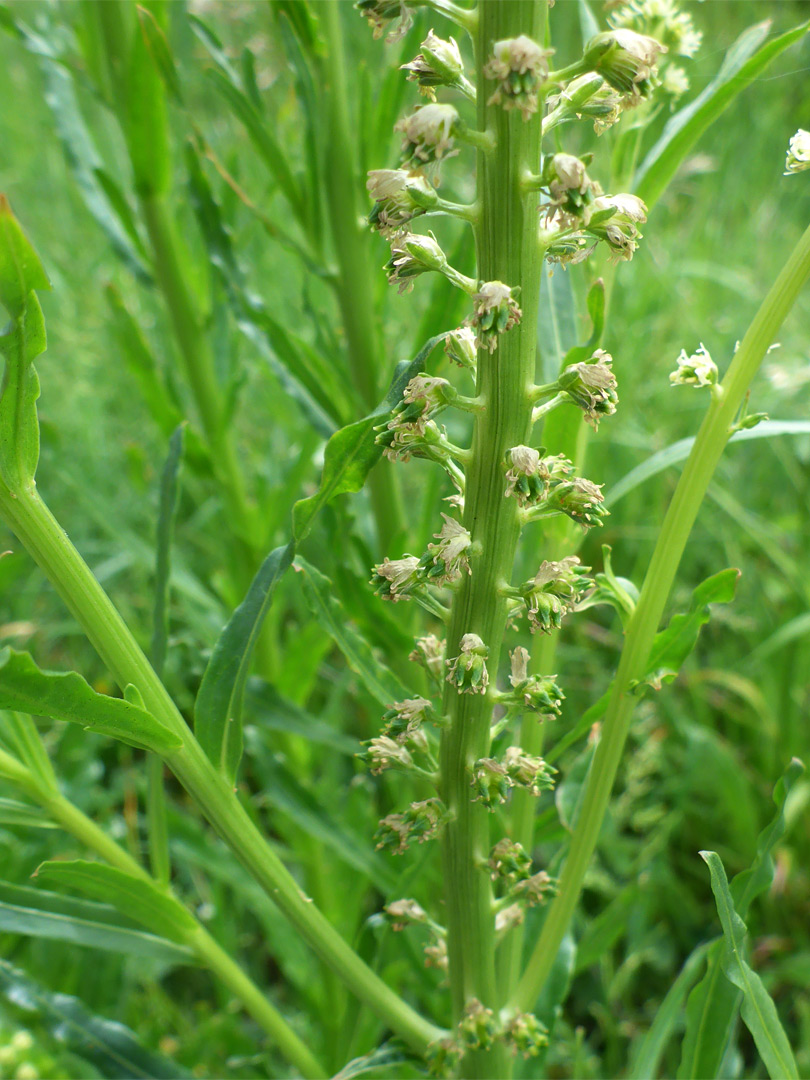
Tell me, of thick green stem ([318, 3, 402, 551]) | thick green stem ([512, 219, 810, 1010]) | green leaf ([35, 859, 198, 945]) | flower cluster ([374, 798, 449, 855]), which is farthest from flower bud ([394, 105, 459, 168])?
thick green stem ([318, 3, 402, 551])

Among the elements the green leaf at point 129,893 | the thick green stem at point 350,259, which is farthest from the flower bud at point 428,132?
the thick green stem at point 350,259

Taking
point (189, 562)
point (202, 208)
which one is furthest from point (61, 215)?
point (202, 208)

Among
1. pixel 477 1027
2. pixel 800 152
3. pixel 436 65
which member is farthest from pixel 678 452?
pixel 477 1027

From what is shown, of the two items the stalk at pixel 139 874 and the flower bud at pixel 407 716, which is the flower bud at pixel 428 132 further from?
the stalk at pixel 139 874

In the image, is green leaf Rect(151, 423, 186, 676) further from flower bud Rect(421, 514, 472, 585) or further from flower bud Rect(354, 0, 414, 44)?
flower bud Rect(354, 0, 414, 44)

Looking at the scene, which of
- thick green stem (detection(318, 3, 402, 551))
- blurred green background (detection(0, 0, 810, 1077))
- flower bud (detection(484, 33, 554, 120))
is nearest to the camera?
flower bud (detection(484, 33, 554, 120))

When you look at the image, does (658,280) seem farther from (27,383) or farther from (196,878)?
(27,383)
